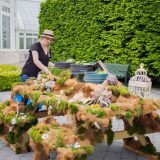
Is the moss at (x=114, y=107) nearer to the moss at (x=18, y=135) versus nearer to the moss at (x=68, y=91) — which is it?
the moss at (x=68, y=91)

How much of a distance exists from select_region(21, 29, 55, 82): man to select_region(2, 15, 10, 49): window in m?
16.5

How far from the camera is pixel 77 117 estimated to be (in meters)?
3.92

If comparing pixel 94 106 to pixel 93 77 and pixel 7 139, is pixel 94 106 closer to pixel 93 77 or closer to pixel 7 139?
pixel 93 77

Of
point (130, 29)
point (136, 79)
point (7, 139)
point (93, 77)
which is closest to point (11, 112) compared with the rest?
point (7, 139)

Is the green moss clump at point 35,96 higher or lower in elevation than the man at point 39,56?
lower

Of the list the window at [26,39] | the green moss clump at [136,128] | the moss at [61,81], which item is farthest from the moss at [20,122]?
the window at [26,39]

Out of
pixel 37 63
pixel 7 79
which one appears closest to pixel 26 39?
pixel 7 79

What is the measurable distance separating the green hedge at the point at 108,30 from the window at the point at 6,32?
6845mm

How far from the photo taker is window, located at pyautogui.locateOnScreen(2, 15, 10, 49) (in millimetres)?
22225

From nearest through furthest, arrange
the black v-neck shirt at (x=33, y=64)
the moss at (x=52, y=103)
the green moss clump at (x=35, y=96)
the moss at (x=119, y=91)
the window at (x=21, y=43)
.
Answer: the moss at (x=52, y=103) < the moss at (x=119, y=91) < the green moss clump at (x=35, y=96) < the black v-neck shirt at (x=33, y=64) < the window at (x=21, y=43)

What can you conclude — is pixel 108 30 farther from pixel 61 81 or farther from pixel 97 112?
pixel 97 112

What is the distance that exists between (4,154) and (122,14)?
26.2 feet

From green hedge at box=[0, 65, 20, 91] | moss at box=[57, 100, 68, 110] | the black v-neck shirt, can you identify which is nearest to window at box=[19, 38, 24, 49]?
green hedge at box=[0, 65, 20, 91]

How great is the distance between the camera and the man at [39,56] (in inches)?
226
